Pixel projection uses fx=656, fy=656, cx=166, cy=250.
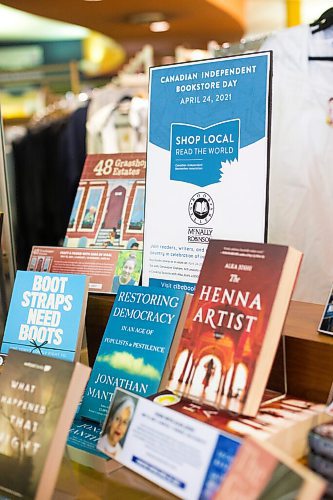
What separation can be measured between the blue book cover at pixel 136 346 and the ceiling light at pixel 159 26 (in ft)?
11.3

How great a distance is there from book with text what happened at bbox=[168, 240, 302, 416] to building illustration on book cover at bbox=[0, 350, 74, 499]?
7.7 inches

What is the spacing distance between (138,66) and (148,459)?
3674mm

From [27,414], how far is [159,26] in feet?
12.7

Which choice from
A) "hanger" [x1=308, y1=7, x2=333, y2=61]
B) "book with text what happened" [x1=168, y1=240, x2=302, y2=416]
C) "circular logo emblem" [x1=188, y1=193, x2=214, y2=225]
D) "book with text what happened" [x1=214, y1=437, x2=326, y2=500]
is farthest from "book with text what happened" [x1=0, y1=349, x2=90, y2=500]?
"hanger" [x1=308, y1=7, x2=333, y2=61]

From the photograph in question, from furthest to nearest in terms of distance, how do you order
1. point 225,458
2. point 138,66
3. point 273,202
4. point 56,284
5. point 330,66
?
1. point 138,66
2. point 273,202
3. point 330,66
4. point 56,284
5. point 225,458

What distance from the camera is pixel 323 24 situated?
2314 millimetres

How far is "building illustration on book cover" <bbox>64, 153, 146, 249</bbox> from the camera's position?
154 cm

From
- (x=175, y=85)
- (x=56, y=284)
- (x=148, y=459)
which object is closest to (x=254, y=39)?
(x=175, y=85)

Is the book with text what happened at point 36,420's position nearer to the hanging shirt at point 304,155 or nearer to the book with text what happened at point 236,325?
the book with text what happened at point 236,325

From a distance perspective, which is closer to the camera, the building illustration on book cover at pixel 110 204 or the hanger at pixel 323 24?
the building illustration on book cover at pixel 110 204

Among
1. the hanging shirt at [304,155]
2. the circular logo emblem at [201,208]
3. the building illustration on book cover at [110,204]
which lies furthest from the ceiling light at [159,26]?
the circular logo emblem at [201,208]

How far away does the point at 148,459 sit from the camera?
985 millimetres

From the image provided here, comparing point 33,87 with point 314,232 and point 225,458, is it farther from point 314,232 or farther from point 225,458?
point 225,458

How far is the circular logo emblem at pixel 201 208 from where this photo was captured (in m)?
1.30
